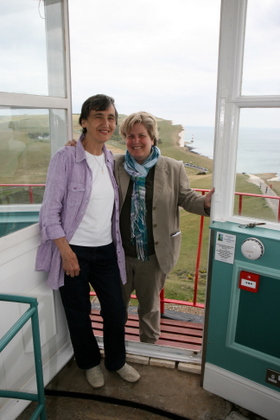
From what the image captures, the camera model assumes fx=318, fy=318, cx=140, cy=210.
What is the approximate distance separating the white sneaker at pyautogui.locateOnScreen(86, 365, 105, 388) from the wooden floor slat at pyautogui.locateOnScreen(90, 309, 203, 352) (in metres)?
0.42

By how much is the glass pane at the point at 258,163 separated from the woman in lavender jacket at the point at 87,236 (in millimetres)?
662

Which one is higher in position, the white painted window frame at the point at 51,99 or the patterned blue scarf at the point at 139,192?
the white painted window frame at the point at 51,99

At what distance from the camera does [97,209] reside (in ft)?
5.42

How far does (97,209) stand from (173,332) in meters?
1.48

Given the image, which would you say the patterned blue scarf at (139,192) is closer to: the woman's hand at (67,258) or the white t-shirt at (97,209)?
the white t-shirt at (97,209)

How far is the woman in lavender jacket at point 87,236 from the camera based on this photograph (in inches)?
62.3

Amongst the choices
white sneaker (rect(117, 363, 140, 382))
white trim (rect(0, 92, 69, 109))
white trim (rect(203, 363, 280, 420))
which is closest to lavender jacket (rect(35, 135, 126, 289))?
white trim (rect(0, 92, 69, 109))

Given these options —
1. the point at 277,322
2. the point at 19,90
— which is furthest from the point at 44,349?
the point at 19,90

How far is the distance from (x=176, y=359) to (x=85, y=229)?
111cm

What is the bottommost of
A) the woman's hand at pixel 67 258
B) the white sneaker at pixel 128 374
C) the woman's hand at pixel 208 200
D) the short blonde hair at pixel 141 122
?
the white sneaker at pixel 128 374

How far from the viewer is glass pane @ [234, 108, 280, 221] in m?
1.50

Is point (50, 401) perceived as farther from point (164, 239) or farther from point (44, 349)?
point (164, 239)

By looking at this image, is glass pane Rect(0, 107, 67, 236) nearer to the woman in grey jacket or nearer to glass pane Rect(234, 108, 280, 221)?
the woman in grey jacket

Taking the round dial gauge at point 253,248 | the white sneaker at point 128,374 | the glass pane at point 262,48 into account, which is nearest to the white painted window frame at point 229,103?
the glass pane at point 262,48
